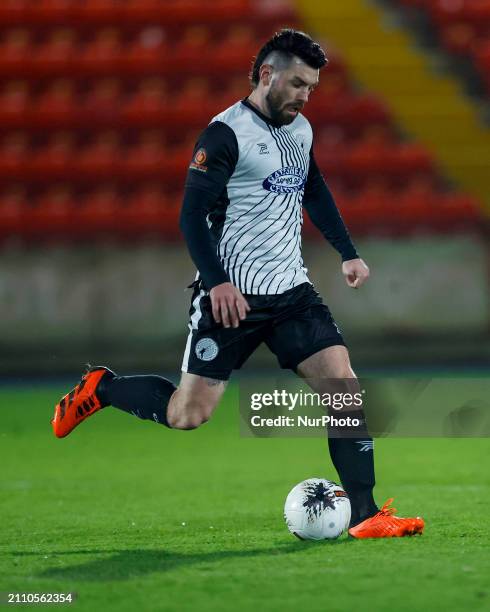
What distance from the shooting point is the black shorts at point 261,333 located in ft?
14.9

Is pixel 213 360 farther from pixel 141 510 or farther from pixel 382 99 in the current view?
pixel 382 99

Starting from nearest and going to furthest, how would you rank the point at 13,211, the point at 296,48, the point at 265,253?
the point at 296,48
the point at 265,253
the point at 13,211

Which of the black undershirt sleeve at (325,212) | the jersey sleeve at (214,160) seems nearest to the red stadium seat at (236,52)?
the black undershirt sleeve at (325,212)

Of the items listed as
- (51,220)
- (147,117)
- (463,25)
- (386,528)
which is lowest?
(386,528)

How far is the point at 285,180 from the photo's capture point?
4.65m

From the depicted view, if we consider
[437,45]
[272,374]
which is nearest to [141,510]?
[272,374]

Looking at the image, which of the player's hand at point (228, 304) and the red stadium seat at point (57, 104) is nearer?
the player's hand at point (228, 304)

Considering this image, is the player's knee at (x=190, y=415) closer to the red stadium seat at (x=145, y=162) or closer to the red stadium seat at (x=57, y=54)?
the red stadium seat at (x=145, y=162)

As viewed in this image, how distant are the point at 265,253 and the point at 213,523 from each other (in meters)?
1.13

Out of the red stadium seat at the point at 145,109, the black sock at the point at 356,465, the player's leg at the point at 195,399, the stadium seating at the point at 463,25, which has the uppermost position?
the stadium seating at the point at 463,25

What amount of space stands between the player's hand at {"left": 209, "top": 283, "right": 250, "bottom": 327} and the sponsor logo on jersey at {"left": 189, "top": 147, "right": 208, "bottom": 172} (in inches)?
17.2

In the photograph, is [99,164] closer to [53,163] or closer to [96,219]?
[53,163]

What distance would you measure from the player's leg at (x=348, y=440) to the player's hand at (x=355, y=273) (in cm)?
36

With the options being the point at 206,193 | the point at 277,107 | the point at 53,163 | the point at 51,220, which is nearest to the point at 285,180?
the point at 277,107
